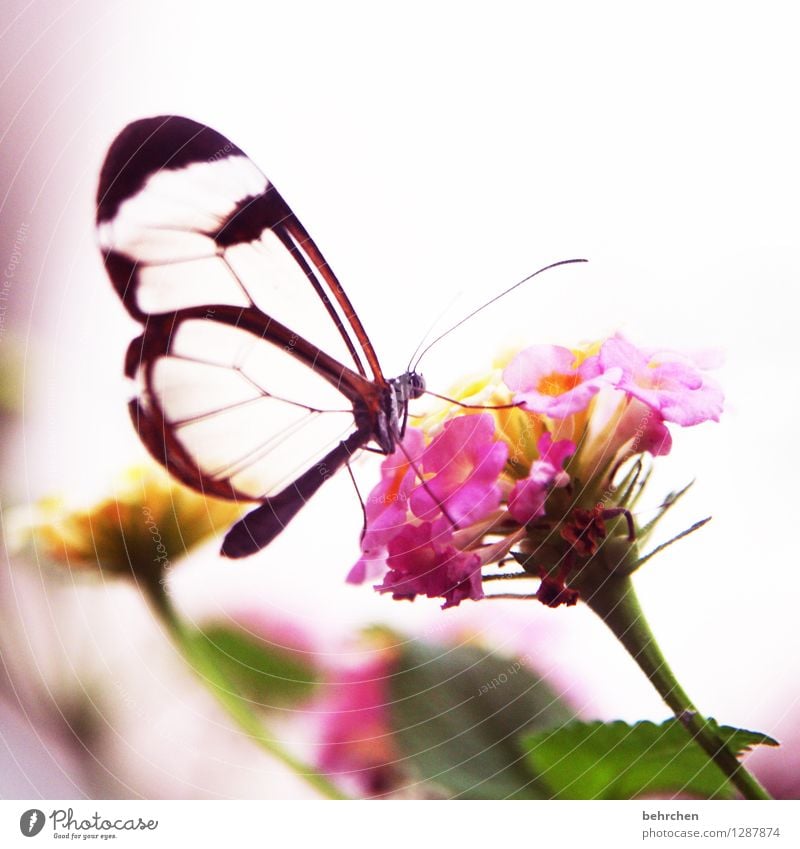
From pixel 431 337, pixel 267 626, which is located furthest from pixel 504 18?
pixel 267 626

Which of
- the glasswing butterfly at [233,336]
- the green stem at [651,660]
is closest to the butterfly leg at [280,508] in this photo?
the glasswing butterfly at [233,336]

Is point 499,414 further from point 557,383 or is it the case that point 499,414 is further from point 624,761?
point 624,761

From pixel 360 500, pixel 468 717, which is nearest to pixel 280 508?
pixel 360 500

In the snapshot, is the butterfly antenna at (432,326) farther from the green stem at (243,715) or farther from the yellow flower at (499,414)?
the green stem at (243,715)

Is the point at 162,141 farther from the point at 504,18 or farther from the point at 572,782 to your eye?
the point at 572,782

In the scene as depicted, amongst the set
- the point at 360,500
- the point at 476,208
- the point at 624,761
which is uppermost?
the point at 476,208
